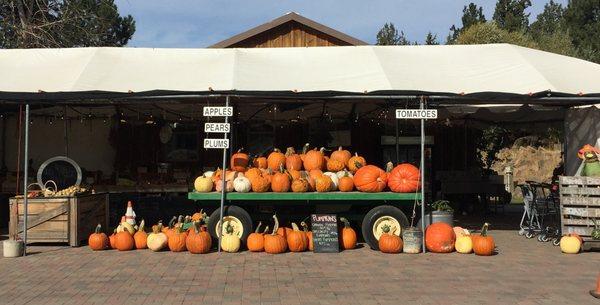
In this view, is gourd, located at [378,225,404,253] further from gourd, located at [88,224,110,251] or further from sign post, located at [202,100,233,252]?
gourd, located at [88,224,110,251]

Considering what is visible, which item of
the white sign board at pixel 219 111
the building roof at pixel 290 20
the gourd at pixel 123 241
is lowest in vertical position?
the gourd at pixel 123 241

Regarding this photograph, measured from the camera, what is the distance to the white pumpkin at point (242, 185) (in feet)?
31.2

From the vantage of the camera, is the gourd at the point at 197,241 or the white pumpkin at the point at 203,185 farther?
the white pumpkin at the point at 203,185

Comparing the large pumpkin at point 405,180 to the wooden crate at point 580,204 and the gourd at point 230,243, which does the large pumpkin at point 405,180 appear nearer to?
the wooden crate at point 580,204

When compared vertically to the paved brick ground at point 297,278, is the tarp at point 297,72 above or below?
above

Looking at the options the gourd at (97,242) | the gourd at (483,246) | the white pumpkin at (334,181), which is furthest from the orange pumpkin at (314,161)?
the gourd at (97,242)

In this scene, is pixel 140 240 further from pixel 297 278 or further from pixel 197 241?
pixel 297 278

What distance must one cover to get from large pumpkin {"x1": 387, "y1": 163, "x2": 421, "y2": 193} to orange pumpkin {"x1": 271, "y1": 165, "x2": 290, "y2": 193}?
175 centimetres

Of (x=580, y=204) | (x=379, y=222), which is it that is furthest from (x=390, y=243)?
(x=580, y=204)

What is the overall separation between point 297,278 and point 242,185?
2.49 meters

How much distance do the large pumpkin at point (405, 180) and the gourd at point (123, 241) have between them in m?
4.55

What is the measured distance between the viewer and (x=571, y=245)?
9.37 metres

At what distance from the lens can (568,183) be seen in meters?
9.79

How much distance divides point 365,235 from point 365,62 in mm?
3483
